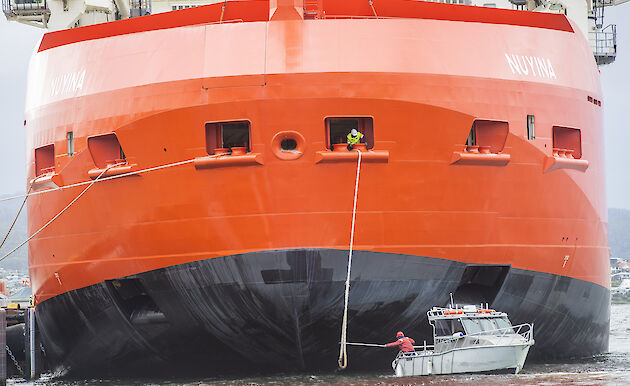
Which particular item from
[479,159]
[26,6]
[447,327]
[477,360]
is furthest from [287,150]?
[26,6]

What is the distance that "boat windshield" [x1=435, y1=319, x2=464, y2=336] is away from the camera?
18.5 meters

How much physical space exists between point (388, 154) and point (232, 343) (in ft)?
13.1

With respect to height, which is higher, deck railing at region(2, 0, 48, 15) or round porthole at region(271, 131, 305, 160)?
deck railing at region(2, 0, 48, 15)

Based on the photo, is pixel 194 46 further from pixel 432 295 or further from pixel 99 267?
pixel 432 295

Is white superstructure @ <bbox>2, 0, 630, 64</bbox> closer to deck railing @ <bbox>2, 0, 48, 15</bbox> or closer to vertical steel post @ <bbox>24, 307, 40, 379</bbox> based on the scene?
deck railing @ <bbox>2, 0, 48, 15</bbox>

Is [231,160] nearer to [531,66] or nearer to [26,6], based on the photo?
[531,66]

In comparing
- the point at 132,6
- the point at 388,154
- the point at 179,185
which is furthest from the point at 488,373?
the point at 132,6

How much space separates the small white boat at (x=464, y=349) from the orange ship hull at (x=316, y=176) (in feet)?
1.80

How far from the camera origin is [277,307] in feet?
60.0

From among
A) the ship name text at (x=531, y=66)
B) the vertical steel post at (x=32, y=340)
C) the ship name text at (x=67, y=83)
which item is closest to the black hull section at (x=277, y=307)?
the vertical steel post at (x=32, y=340)

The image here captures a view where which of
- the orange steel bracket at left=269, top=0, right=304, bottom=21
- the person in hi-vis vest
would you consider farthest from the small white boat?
the orange steel bracket at left=269, top=0, right=304, bottom=21

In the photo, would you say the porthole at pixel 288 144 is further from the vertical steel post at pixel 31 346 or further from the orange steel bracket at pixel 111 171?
the vertical steel post at pixel 31 346

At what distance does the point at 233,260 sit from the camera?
1822 centimetres

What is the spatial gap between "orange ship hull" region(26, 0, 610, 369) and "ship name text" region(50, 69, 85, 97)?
0.09m
